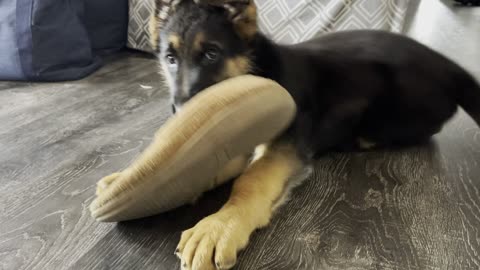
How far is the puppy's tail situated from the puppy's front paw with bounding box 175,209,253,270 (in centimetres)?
115

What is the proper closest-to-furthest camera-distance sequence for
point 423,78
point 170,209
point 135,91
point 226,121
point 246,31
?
point 226,121 → point 170,209 → point 246,31 → point 423,78 → point 135,91

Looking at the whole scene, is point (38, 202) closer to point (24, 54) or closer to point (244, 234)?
point (244, 234)

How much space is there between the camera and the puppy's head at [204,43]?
1629mm

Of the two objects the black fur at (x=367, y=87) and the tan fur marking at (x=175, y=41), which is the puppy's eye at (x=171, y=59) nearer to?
the tan fur marking at (x=175, y=41)

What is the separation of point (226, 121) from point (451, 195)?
0.88 meters

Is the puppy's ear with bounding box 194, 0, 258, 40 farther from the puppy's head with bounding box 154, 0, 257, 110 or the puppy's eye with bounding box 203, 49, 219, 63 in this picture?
the puppy's eye with bounding box 203, 49, 219, 63

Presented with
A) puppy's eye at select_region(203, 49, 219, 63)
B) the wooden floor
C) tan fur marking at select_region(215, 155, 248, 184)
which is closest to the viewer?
the wooden floor

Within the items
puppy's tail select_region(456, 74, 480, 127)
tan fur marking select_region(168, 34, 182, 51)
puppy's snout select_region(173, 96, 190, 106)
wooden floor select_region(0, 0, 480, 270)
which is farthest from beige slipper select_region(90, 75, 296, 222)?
puppy's tail select_region(456, 74, 480, 127)

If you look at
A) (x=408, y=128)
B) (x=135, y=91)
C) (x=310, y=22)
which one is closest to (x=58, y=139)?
(x=135, y=91)

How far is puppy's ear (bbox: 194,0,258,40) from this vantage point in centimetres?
171

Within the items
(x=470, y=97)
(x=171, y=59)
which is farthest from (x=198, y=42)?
(x=470, y=97)

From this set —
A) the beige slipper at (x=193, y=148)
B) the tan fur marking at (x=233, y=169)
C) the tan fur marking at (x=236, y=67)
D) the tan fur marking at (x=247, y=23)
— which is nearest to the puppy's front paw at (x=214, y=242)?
the beige slipper at (x=193, y=148)

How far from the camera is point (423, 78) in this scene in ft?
6.30

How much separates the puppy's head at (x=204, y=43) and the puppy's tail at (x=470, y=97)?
2.90ft
